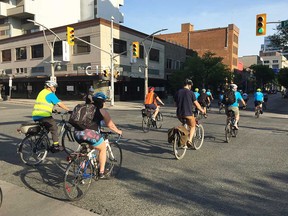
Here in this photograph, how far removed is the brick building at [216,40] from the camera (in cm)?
7250

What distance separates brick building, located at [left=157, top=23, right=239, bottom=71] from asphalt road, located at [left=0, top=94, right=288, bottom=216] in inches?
2615

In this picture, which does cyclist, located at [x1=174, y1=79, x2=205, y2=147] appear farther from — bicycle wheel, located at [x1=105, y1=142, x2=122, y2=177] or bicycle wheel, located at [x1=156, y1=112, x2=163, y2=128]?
bicycle wheel, located at [x1=156, y1=112, x2=163, y2=128]

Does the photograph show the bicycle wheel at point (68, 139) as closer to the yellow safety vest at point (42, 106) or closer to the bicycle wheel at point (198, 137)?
the yellow safety vest at point (42, 106)

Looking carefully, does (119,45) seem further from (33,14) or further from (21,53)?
Result: (33,14)

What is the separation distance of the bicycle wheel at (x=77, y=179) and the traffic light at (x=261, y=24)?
582 inches

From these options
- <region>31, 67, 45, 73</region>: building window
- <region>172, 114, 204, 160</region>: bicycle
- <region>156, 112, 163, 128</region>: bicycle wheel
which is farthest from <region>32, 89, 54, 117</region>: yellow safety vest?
<region>31, 67, 45, 73</region>: building window

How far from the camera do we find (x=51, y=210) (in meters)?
3.97

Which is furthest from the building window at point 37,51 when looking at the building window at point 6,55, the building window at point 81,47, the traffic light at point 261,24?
the traffic light at point 261,24

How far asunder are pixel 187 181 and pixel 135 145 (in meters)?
3.38

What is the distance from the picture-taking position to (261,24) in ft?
51.8

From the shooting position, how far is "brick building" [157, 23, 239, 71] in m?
72.5

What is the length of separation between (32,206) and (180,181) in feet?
8.63

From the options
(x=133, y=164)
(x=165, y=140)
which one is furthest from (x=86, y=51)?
(x=133, y=164)

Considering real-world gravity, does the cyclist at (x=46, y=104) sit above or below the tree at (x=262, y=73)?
below
